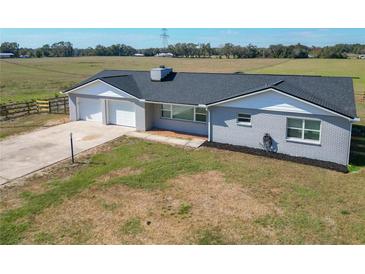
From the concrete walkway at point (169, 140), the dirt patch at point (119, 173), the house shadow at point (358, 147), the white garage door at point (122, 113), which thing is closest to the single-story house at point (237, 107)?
the white garage door at point (122, 113)

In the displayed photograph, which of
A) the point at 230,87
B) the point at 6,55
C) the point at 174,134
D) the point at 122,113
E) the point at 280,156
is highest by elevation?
the point at 6,55

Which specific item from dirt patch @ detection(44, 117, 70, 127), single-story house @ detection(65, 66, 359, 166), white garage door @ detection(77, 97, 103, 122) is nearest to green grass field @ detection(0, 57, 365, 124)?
single-story house @ detection(65, 66, 359, 166)

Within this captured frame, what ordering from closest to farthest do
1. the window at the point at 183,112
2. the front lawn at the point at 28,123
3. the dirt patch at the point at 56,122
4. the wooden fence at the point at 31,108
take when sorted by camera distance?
the window at the point at 183,112, the front lawn at the point at 28,123, the dirt patch at the point at 56,122, the wooden fence at the point at 31,108

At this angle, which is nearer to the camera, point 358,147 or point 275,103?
point 275,103

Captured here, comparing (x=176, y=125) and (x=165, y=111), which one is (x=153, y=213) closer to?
(x=176, y=125)

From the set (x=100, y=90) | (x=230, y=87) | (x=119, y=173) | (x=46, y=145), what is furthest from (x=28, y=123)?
(x=230, y=87)

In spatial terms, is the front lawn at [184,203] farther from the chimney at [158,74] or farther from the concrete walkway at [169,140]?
the chimney at [158,74]

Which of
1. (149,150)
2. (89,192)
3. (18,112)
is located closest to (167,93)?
(149,150)

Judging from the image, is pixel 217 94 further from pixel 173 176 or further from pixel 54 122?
pixel 54 122
